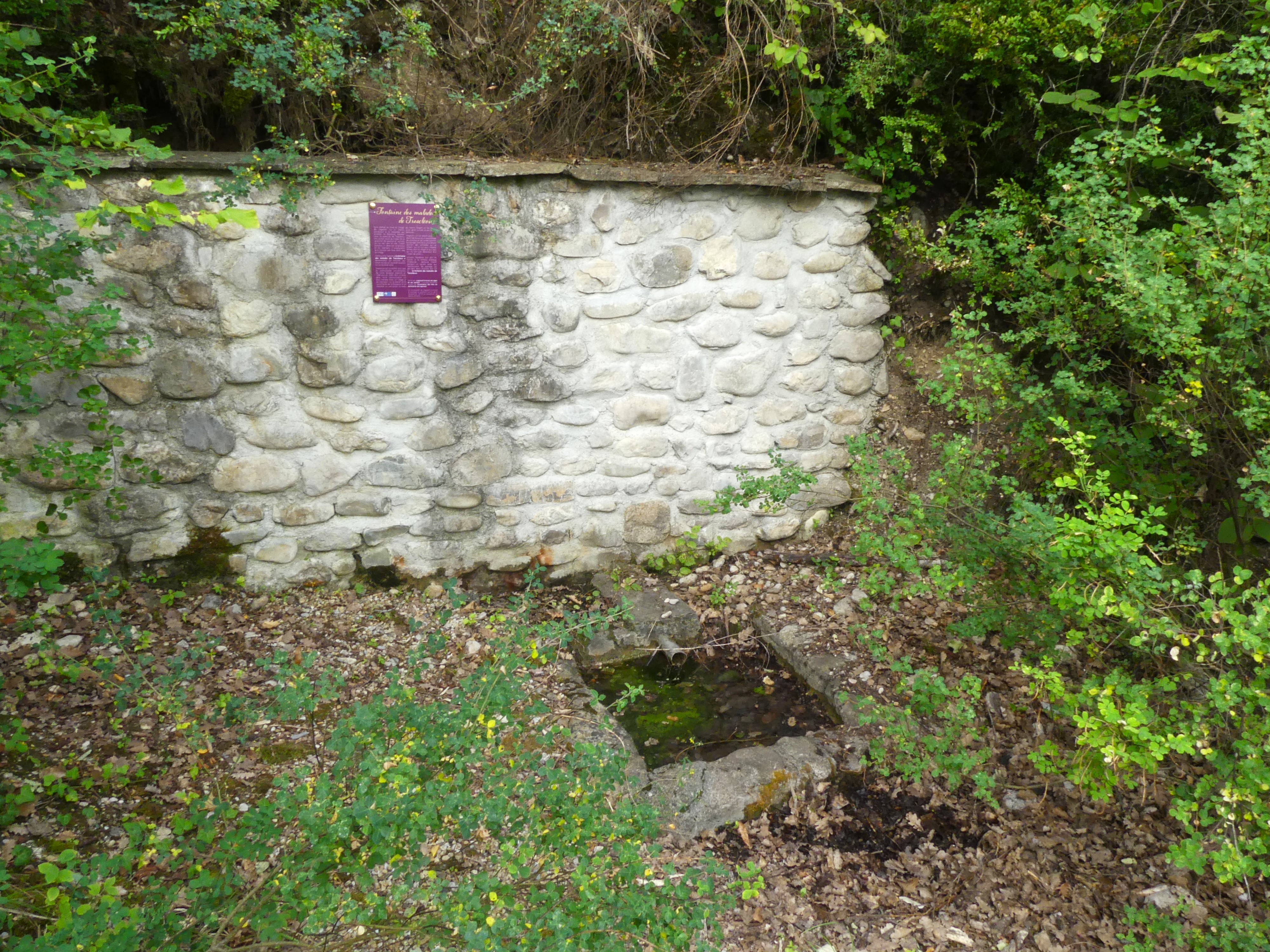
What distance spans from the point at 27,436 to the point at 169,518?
553 mm

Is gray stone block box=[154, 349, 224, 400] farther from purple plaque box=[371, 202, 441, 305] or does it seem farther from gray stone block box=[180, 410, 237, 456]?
purple plaque box=[371, 202, 441, 305]

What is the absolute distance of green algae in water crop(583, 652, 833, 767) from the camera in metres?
2.91

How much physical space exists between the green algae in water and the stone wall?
70 cm

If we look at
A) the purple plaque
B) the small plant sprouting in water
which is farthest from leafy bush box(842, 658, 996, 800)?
the purple plaque

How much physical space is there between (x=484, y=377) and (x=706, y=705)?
1.63 metres

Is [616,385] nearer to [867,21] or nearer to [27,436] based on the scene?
[867,21]

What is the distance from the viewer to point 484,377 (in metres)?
3.43

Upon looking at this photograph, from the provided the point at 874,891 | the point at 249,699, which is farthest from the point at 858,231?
the point at 249,699

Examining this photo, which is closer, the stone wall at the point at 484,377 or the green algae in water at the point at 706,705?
the green algae in water at the point at 706,705

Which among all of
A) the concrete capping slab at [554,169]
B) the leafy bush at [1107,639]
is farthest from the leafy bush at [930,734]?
the concrete capping slab at [554,169]

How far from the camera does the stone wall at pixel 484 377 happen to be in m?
3.08

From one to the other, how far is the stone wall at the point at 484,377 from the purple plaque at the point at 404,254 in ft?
0.17

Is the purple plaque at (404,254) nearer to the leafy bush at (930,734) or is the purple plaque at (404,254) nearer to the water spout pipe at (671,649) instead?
the water spout pipe at (671,649)

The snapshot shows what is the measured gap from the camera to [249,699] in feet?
8.73
